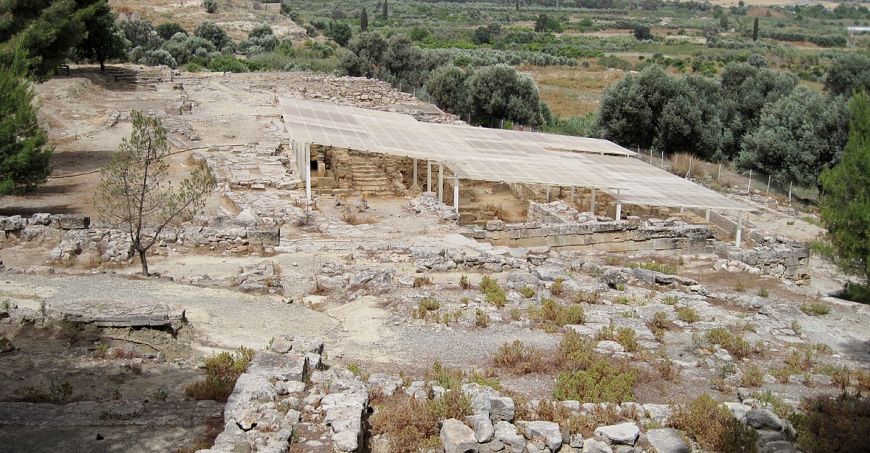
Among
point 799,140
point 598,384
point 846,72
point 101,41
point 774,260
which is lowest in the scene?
point 774,260

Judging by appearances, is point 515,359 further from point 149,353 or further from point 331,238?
point 331,238

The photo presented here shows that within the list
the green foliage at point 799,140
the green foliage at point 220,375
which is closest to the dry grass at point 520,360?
the green foliage at point 220,375

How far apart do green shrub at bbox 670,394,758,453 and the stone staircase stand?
13915mm

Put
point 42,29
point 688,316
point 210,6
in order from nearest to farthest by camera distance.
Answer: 1. point 688,316
2. point 42,29
3. point 210,6

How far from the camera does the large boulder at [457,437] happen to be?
25.5 ft

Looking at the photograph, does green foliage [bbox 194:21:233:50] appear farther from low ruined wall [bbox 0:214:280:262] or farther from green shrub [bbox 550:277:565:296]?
green shrub [bbox 550:277:565:296]

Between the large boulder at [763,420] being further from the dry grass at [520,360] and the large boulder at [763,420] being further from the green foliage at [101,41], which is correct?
the green foliage at [101,41]

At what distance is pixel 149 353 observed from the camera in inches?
400

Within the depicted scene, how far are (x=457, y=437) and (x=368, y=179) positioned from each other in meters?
14.9

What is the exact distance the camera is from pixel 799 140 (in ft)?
93.8

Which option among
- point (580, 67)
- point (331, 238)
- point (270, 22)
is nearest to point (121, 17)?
point (270, 22)

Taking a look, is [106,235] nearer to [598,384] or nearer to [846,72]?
[598,384]

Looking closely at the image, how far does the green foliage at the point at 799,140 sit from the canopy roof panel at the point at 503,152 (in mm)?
5996

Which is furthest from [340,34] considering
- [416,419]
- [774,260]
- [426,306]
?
[416,419]
